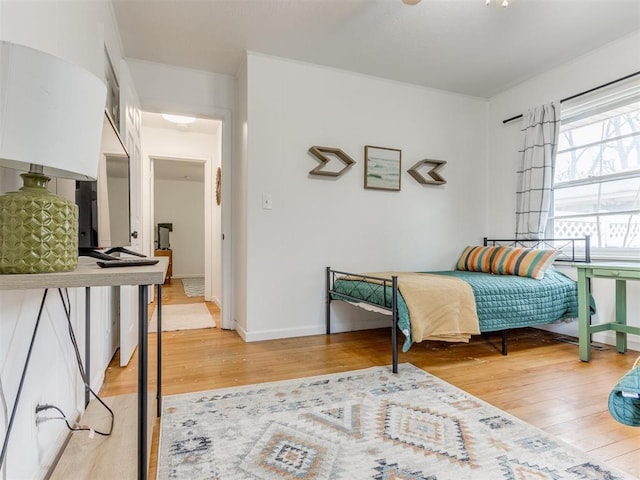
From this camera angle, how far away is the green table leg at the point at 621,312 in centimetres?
260

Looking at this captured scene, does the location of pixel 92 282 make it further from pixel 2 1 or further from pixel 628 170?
pixel 628 170

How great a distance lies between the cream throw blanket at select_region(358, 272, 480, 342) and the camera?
2.20 metres

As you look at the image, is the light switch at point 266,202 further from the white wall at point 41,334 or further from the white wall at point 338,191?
the white wall at point 41,334

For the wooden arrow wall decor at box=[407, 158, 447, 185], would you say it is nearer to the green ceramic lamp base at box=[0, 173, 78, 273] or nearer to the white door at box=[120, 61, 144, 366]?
the white door at box=[120, 61, 144, 366]

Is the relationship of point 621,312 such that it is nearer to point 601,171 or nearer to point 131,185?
point 601,171

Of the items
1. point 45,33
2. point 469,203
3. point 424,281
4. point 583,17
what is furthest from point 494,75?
point 45,33

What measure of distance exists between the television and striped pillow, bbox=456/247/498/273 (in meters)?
2.87

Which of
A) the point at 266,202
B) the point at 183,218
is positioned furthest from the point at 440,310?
the point at 183,218

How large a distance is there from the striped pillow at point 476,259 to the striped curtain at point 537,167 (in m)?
0.39

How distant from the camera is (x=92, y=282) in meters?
0.79

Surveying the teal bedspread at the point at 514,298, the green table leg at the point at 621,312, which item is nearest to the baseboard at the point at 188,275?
the teal bedspread at the point at 514,298

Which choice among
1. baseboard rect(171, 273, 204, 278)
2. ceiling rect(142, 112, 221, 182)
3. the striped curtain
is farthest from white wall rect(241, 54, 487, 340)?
baseboard rect(171, 273, 204, 278)

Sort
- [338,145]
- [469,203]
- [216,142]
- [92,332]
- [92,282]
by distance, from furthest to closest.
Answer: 1. [216,142]
2. [469,203]
3. [338,145]
4. [92,332]
5. [92,282]

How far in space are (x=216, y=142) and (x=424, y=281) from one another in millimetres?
3387
